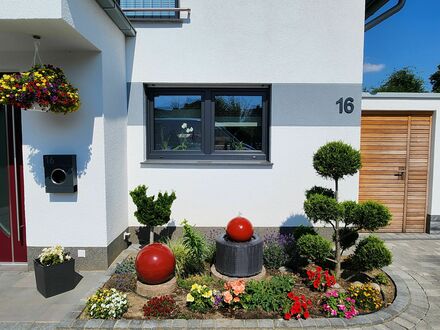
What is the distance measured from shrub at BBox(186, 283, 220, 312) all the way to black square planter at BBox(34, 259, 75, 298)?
1599 mm

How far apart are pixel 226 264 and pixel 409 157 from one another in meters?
4.54

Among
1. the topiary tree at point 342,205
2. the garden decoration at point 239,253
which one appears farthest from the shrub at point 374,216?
the garden decoration at point 239,253

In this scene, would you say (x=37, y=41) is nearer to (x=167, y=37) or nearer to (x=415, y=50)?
(x=167, y=37)

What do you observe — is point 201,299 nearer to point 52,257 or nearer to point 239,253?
point 239,253

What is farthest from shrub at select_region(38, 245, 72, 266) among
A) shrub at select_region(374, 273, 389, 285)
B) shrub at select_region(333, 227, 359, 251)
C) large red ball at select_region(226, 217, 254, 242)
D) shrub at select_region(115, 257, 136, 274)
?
shrub at select_region(374, 273, 389, 285)

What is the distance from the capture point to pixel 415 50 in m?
32.2

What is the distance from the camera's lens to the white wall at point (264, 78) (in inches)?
202

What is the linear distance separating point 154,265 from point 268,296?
1.35 m

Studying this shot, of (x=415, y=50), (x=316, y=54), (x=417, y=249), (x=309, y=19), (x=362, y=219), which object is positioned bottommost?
(x=417, y=249)

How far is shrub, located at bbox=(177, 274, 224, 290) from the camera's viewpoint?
3.85 m

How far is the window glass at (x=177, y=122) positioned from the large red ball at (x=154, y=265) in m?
2.28

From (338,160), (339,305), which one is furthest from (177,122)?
(339,305)

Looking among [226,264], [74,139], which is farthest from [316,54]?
[74,139]

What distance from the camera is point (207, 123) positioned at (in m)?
5.41
